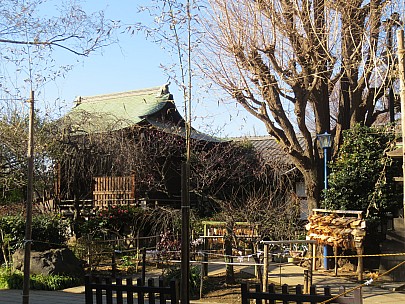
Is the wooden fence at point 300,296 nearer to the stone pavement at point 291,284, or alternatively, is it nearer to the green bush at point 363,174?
the stone pavement at point 291,284

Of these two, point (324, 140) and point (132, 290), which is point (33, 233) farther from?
point (132, 290)

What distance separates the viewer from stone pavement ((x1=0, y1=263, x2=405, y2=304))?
946 cm

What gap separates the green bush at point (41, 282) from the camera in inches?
453

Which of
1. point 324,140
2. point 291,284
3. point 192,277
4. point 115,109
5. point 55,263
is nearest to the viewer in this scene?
point 192,277

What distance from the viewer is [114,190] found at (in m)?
17.4

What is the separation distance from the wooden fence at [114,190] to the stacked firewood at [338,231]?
23.3ft

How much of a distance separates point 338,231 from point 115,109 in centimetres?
1310

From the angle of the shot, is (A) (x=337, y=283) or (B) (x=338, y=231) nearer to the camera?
(A) (x=337, y=283)

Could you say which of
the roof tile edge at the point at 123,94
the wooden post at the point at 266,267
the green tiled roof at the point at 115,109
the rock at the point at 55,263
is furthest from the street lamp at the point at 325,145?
the roof tile edge at the point at 123,94

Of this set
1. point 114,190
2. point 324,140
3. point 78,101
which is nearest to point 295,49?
point 324,140

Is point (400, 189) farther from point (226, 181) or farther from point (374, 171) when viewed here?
point (226, 181)

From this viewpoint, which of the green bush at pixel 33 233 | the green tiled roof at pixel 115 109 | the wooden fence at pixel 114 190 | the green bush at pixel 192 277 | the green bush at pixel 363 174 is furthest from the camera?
the wooden fence at pixel 114 190

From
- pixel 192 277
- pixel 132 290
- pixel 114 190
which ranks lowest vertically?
pixel 192 277

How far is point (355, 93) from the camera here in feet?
42.1
